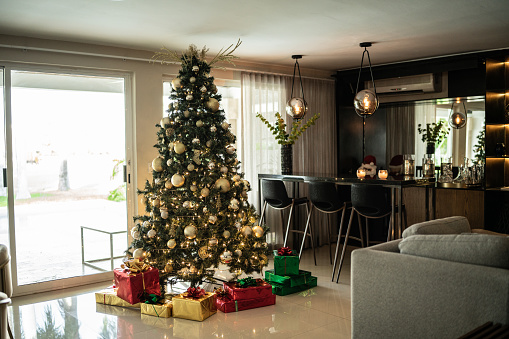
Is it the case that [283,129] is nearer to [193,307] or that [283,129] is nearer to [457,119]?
[457,119]

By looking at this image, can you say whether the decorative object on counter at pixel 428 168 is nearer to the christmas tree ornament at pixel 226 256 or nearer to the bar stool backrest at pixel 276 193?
the bar stool backrest at pixel 276 193

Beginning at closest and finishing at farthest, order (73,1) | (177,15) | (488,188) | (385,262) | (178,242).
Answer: (385,262)
(73,1)
(177,15)
(178,242)
(488,188)

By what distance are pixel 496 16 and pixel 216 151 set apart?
8.56 feet

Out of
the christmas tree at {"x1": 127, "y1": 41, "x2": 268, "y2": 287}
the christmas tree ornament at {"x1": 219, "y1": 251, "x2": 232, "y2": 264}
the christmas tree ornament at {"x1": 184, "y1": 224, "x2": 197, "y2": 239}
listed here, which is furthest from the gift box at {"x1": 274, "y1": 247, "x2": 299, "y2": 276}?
the christmas tree ornament at {"x1": 184, "y1": 224, "x2": 197, "y2": 239}

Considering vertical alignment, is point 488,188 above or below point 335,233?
above

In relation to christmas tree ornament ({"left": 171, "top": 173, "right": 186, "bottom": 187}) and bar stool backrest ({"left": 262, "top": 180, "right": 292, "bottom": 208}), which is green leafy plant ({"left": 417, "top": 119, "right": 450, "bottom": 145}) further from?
christmas tree ornament ({"left": 171, "top": 173, "right": 186, "bottom": 187})

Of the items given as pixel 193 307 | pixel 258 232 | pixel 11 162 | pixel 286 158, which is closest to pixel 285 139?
pixel 286 158

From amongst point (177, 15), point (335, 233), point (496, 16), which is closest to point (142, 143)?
point (177, 15)

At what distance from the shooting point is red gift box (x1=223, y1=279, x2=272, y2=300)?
13.4 ft

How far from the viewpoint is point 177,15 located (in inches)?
150

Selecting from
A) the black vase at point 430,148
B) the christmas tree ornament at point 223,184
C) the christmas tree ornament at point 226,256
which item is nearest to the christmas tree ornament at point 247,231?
the christmas tree ornament at point 226,256

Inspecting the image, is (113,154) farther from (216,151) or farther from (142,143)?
(216,151)

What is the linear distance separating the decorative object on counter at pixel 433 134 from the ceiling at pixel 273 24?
3.45 feet

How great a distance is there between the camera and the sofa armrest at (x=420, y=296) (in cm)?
230
